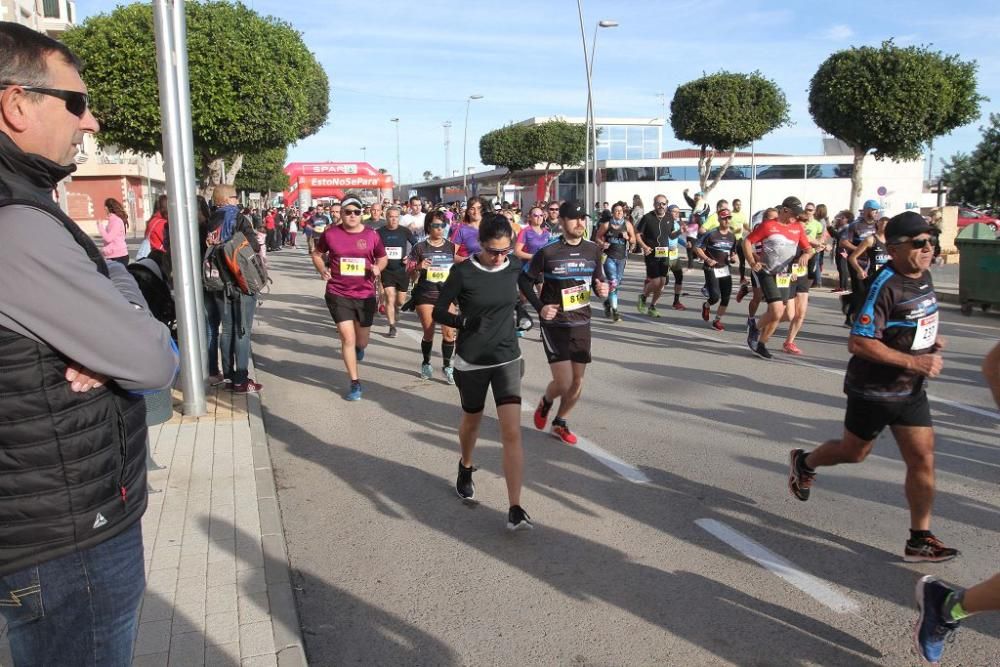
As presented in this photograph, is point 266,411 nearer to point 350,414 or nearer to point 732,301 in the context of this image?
point 350,414

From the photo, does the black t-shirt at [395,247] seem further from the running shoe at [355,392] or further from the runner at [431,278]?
the running shoe at [355,392]

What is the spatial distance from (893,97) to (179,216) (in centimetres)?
2483

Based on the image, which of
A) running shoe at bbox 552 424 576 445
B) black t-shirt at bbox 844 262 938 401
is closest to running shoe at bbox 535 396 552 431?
running shoe at bbox 552 424 576 445

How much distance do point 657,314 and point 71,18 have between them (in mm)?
45474

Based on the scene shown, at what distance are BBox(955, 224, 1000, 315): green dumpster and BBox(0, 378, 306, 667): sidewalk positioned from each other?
41.6 feet

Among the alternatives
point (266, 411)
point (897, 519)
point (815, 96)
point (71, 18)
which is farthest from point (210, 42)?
point (71, 18)

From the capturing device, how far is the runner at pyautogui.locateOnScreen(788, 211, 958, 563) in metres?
4.23

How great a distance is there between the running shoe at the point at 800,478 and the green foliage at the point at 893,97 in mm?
24656

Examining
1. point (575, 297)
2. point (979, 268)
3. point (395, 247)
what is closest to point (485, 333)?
point (575, 297)

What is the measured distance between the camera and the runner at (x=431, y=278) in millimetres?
9352

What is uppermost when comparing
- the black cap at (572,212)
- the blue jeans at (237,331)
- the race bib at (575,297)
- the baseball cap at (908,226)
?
the black cap at (572,212)

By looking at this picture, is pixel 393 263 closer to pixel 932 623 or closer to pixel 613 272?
A: pixel 613 272

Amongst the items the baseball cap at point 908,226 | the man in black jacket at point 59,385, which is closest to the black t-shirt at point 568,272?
the baseball cap at point 908,226

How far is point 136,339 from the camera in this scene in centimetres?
176
